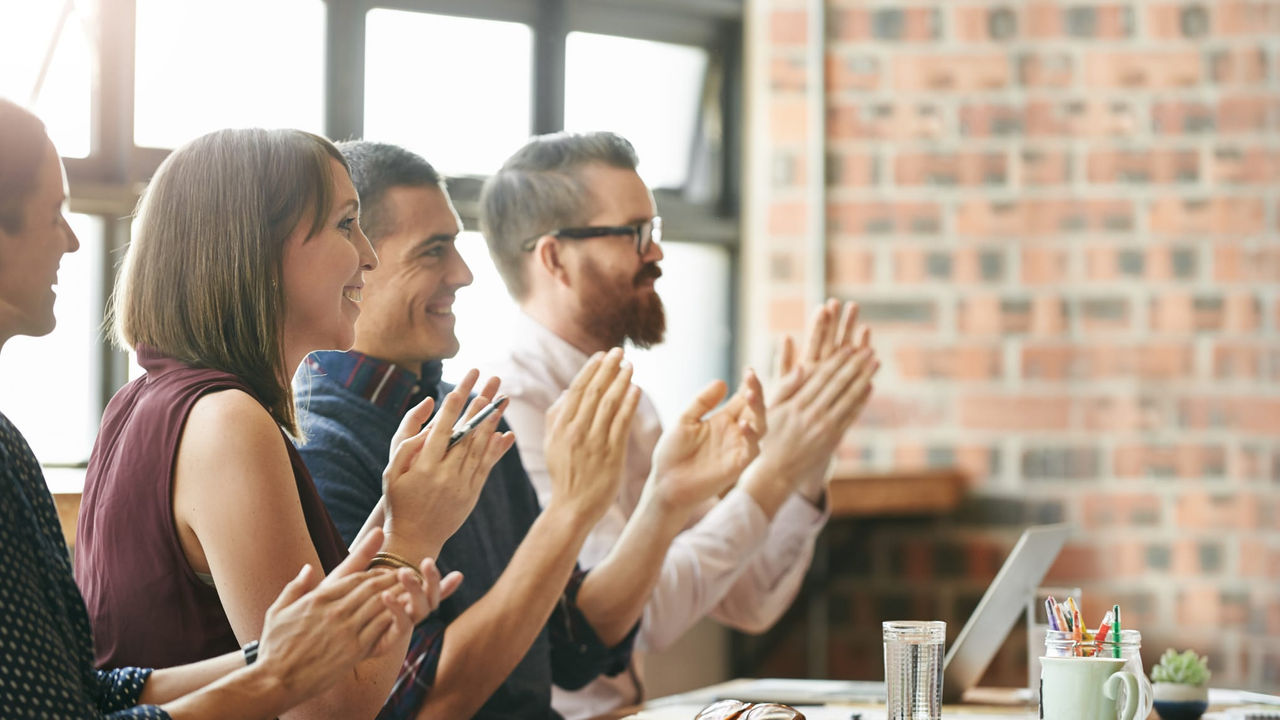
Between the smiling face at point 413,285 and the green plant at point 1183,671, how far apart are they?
98 centimetres

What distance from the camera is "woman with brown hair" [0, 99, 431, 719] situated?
3.55ft

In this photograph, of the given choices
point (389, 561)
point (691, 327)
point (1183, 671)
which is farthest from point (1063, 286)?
point (389, 561)

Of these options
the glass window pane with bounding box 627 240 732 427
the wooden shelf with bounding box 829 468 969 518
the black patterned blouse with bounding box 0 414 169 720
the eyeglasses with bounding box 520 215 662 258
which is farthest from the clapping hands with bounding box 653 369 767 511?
the glass window pane with bounding box 627 240 732 427

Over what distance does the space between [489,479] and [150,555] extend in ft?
2.26

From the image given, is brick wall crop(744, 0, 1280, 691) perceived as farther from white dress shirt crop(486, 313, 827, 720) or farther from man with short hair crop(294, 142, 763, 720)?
man with short hair crop(294, 142, 763, 720)

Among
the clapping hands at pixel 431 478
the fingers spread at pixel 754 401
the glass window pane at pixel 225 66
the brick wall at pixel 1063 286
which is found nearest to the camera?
the clapping hands at pixel 431 478

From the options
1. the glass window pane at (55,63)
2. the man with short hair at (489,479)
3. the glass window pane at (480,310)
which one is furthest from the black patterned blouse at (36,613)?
the glass window pane at (480,310)

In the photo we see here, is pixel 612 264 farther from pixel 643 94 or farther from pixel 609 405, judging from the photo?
pixel 643 94

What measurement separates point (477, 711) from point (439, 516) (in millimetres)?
435

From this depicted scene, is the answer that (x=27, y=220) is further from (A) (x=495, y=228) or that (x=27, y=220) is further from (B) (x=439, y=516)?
(A) (x=495, y=228)

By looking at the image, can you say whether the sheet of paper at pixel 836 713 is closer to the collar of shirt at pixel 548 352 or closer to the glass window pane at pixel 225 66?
the collar of shirt at pixel 548 352

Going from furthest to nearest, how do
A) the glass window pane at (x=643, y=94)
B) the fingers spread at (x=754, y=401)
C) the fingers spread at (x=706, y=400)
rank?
1. the glass window pane at (x=643, y=94)
2. the fingers spread at (x=754, y=401)
3. the fingers spread at (x=706, y=400)

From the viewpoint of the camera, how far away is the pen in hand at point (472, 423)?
145 cm

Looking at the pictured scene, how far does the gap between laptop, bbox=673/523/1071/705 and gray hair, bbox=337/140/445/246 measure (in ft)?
2.57
